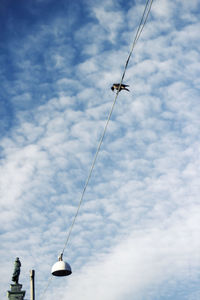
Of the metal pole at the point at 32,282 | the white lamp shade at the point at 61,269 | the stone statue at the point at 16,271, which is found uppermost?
the stone statue at the point at 16,271

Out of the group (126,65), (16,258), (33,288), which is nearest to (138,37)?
(126,65)

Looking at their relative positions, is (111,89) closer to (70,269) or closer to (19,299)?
(70,269)

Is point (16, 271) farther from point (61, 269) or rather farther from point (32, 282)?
point (61, 269)

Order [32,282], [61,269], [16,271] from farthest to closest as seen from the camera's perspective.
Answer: [16,271] < [32,282] < [61,269]

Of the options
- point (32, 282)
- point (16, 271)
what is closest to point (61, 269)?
point (32, 282)

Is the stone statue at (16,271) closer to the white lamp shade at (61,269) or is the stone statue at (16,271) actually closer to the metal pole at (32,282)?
the metal pole at (32,282)

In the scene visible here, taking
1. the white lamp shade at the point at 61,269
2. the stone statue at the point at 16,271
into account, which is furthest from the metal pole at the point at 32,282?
the stone statue at the point at 16,271

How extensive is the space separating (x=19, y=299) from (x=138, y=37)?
764 inches

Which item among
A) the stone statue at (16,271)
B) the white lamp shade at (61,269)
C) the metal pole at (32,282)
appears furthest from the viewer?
the stone statue at (16,271)

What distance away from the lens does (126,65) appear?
26.5ft

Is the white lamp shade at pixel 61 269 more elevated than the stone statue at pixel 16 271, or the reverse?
the stone statue at pixel 16 271

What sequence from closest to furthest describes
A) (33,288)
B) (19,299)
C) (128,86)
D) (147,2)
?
(147,2)
(128,86)
(33,288)
(19,299)

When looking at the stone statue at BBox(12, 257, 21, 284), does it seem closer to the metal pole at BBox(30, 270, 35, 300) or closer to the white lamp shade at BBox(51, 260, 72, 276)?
the metal pole at BBox(30, 270, 35, 300)

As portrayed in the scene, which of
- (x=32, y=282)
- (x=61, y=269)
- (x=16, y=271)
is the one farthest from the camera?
(x=16, y=271)
